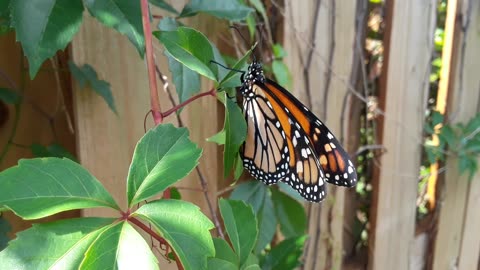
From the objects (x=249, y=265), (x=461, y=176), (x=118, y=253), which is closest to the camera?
(x=118, y=253)

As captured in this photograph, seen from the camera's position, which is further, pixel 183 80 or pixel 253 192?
pixel 253 192

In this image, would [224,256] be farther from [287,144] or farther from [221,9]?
[221,9]

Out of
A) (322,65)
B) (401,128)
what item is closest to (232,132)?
(322,65)

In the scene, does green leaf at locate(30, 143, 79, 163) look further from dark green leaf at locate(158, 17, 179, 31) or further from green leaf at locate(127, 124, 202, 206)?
green leaf at locate(127, 124, 202, 206)

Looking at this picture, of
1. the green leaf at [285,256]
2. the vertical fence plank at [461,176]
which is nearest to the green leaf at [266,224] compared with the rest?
the green leaf at [285,256]

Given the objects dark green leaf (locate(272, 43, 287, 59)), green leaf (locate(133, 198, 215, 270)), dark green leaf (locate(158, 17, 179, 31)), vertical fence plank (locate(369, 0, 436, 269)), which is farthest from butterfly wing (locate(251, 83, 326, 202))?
vertical fence plank (locate(369, 0, 436, 269))
